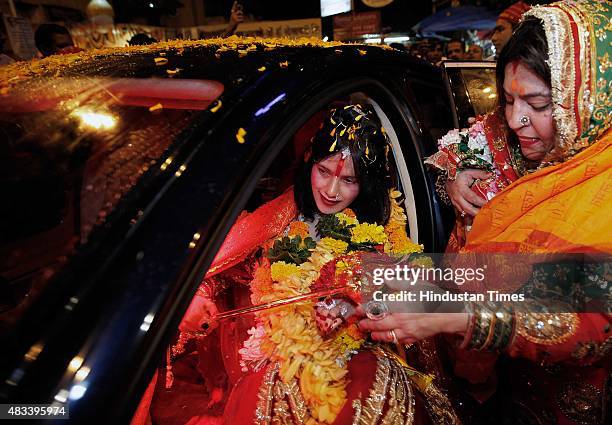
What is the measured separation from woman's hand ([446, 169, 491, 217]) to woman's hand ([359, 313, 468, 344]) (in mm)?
752

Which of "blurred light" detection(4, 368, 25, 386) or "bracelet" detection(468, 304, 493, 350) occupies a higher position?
"blurred light" detection(4, 368, 25, 386)

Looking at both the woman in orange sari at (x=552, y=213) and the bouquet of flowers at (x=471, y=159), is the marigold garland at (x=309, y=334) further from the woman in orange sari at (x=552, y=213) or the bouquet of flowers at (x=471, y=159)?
the bouquet of flowers at (x=471, y=159)

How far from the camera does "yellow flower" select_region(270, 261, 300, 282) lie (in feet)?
5.33

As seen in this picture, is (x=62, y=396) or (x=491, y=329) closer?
(x=62, y=396)

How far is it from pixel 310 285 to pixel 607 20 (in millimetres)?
1471

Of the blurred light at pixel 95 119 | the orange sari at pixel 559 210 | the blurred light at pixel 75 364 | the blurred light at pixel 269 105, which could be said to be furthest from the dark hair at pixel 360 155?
the blurred light at pixel 75 364

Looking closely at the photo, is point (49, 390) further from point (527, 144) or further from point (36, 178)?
point (527, 144)

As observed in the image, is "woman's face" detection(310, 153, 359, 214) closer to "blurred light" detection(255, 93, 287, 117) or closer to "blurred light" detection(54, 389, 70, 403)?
"blurred light" detection(255, 93, 287, 117)

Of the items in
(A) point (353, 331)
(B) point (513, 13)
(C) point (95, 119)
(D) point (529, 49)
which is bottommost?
(A) point (353, 331)

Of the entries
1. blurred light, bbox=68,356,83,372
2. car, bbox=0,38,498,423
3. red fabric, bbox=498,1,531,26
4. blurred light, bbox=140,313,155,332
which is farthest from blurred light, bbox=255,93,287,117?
red fabric, bbox=498,1,531,26

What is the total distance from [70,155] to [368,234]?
1.16 metres

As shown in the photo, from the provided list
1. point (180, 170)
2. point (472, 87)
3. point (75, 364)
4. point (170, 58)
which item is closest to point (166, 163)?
point (180, 170)

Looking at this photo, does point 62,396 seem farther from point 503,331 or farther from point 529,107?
point 529,107

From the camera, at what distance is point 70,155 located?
991mm
